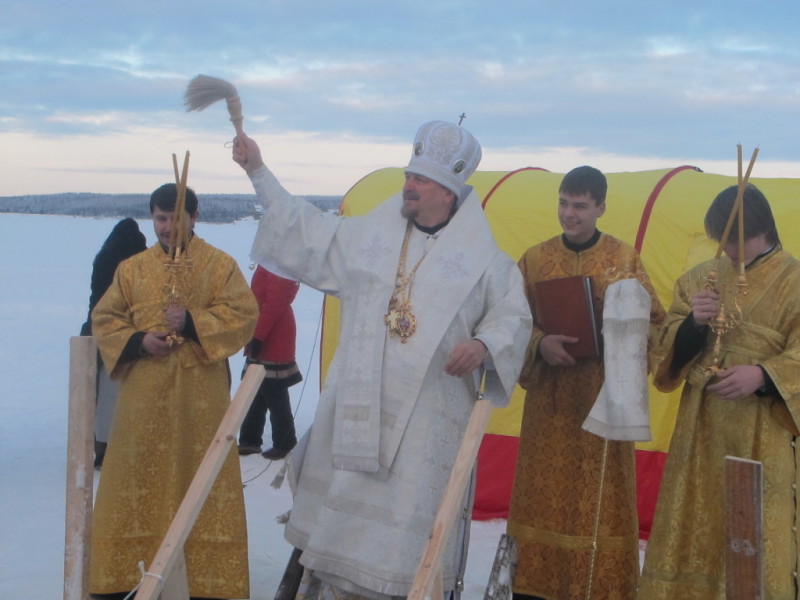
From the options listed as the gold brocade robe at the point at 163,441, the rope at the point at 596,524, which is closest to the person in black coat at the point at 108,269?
the gold brocade robe at the point at 163,441

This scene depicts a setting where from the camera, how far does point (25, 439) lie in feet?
26.4

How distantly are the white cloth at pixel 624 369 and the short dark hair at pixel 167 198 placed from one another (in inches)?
70.1

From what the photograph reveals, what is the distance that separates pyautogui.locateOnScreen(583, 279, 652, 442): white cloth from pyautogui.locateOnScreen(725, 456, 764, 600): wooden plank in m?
1.02

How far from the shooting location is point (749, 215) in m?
3.55

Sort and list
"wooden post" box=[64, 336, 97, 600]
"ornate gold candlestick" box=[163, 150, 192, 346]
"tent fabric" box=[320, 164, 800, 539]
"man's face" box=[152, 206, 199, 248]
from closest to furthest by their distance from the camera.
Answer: "wooden post" box=[64, 336, 97, 600]
"ornate gold candlestick" box=[163, 150, 192, 346]
"man's face" box=[152, 206, 199, 248]
"tent fabric" box=[320, 164, 800, 539]

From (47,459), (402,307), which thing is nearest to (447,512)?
(402,307)

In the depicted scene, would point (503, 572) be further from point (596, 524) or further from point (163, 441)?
point (163, 441)

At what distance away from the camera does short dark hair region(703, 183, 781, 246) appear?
11.7ft

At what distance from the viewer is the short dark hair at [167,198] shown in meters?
4.29

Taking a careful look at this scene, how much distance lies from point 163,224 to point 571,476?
2006 mm

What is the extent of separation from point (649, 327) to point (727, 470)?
1.29 metres

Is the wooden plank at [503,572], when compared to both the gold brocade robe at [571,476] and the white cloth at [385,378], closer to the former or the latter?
the gold brocade robe at [571,476]

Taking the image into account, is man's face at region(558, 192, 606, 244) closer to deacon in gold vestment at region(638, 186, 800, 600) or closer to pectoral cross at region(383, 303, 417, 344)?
deacon in gold vestment at region(638, 186, 800, 600)

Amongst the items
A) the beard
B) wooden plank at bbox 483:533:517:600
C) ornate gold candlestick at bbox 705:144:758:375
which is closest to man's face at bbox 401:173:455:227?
the beard
